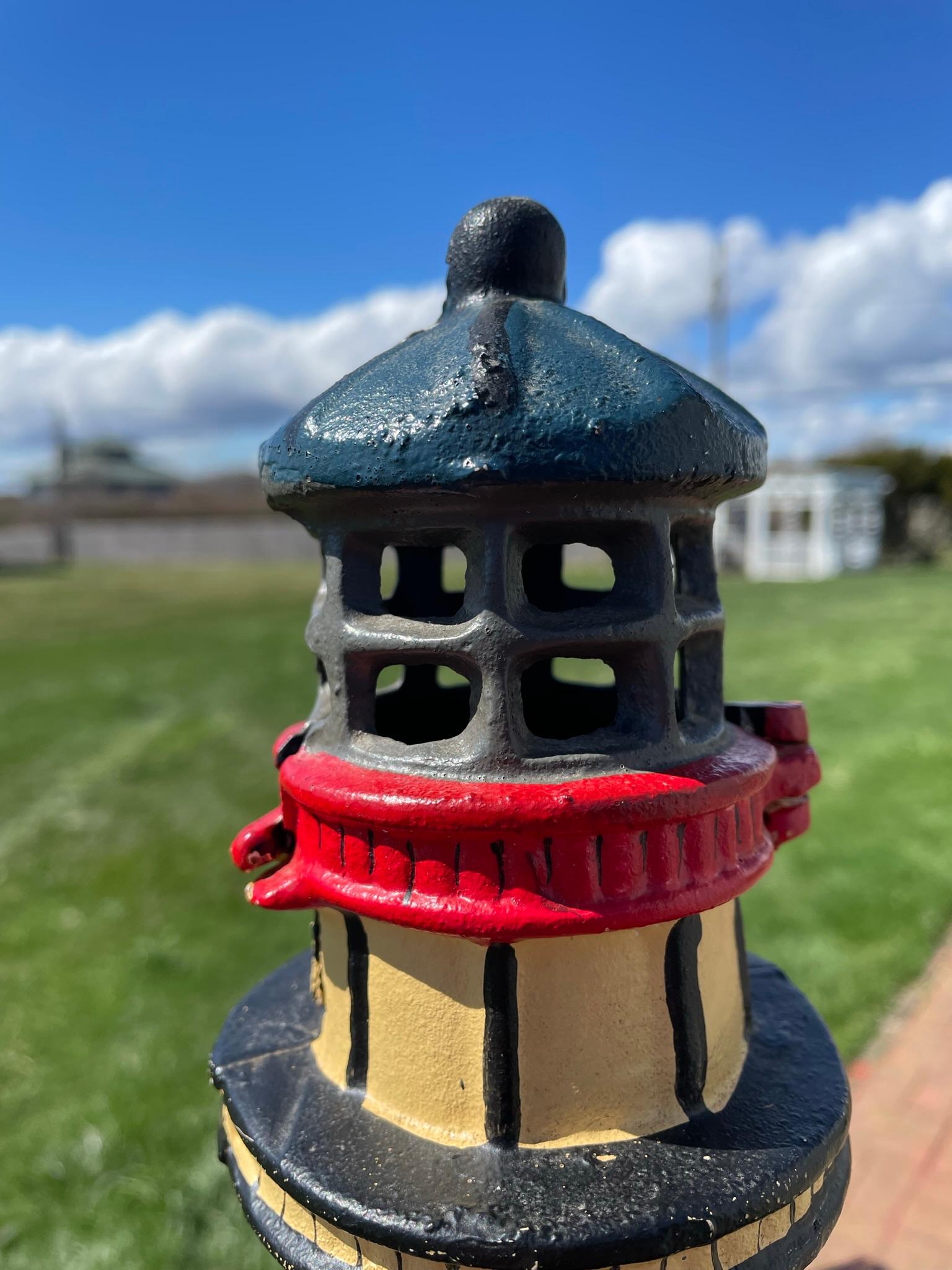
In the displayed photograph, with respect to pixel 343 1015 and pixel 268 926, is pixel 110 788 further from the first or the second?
pixel 343 1015

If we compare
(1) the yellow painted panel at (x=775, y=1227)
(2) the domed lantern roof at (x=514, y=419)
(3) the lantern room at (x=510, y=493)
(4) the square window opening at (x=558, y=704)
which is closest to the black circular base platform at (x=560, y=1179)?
(1) the yellow painted panel at (x=775, y=1227)

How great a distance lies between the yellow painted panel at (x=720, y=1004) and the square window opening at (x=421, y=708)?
64 centimetres

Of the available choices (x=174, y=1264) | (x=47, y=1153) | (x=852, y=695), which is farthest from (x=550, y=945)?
(x=852, y=695)

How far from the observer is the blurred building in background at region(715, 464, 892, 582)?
20.6 metres

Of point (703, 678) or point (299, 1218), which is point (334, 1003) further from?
point (703, 678)

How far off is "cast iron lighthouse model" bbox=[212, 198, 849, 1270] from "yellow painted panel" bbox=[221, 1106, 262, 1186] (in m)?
0.02

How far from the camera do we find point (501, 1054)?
4.01 feet

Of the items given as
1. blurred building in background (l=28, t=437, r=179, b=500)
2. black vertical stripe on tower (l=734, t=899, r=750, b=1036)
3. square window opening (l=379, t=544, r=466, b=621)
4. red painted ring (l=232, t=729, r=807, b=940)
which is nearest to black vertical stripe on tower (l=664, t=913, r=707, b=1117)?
red painted ring (l=232, t=729, r=807, b=940)

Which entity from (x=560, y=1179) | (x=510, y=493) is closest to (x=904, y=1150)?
(x=560, y=1179)

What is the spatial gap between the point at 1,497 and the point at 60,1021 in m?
16.1

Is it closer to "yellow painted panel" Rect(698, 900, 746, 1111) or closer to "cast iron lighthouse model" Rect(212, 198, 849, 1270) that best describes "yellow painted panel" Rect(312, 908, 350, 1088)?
"cast iron lighthouse model" Rect(212, 198, 849, 1270)

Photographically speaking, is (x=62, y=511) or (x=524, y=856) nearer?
(x=524, y=856)

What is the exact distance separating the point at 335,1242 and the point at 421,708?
934 millimetres

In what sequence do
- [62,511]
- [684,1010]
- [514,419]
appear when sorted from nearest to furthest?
[514,419] → [684,1010] → [62,511]
